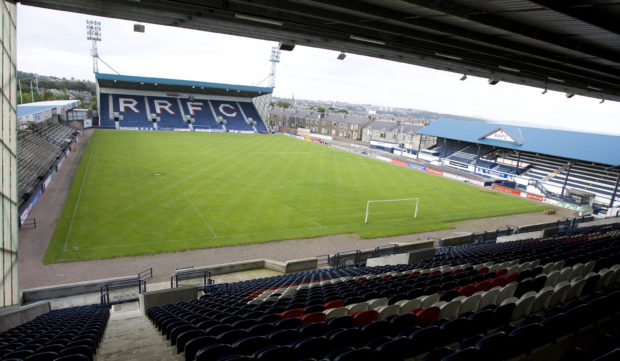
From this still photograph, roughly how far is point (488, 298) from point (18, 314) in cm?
1195

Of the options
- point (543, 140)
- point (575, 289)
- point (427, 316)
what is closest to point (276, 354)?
point (427, 316)

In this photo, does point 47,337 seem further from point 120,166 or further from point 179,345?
point 120,166

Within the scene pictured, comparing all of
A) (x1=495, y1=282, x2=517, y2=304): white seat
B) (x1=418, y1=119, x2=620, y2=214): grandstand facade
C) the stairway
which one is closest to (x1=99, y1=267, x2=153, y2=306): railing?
the stairway

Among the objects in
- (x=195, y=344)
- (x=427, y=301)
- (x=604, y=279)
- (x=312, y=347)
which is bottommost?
(x=427, y=301)

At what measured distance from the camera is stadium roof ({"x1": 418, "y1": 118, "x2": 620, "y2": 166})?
3816cm

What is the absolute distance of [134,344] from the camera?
21.5 ft

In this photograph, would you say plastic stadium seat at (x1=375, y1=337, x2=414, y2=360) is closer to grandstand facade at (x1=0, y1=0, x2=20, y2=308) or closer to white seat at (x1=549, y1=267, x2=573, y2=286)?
white seat at (x1=549, y1=267, x2=573, y2=286)

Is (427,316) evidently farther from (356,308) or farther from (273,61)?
(273,61)

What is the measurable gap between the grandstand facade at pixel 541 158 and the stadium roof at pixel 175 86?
38763mm

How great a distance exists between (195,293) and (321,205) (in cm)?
1654

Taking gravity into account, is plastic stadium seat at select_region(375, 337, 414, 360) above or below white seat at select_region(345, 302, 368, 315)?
above

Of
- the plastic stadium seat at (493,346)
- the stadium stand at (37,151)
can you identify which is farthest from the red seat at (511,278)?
the stadium stand at (37,151)

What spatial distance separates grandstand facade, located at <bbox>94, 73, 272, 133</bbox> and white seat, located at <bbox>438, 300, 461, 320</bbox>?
219ft

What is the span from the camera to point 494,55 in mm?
11914
